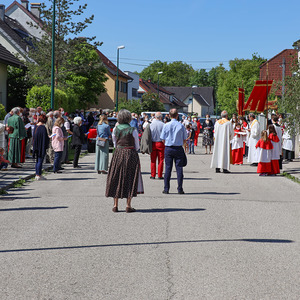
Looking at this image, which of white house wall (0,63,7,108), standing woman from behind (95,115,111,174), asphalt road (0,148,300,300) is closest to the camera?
asphalt road (0,148,300,300)

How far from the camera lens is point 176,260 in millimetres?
6242

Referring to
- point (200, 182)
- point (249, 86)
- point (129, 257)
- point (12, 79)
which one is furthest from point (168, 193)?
point (249, 86)

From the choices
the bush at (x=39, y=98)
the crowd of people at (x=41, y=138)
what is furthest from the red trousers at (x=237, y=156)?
the bush at (x=39, y=98)

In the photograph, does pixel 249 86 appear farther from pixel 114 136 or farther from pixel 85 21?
pixel 114 136

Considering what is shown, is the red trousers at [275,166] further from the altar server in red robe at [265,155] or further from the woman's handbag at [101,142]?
the woman's handbag at [101,142]

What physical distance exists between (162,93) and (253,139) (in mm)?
98144

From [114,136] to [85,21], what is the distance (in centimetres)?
3434

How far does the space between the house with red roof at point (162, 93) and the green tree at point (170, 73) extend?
18.8 meters

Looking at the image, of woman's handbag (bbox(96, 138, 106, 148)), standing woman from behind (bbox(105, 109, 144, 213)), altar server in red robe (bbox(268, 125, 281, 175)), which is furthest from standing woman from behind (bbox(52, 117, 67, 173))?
standing woman from behind (bbox(105, 109, 144, 213))

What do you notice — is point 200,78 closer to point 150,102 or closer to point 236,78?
point 236,78

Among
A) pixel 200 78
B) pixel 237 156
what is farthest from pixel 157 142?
pixel 200 78

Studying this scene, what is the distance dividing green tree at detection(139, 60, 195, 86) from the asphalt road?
447ft

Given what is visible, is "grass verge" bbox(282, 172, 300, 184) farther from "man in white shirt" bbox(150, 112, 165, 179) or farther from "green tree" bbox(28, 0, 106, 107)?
"green tree" bbox(28, 0, 106, 107)

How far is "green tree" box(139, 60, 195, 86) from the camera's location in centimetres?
14862
